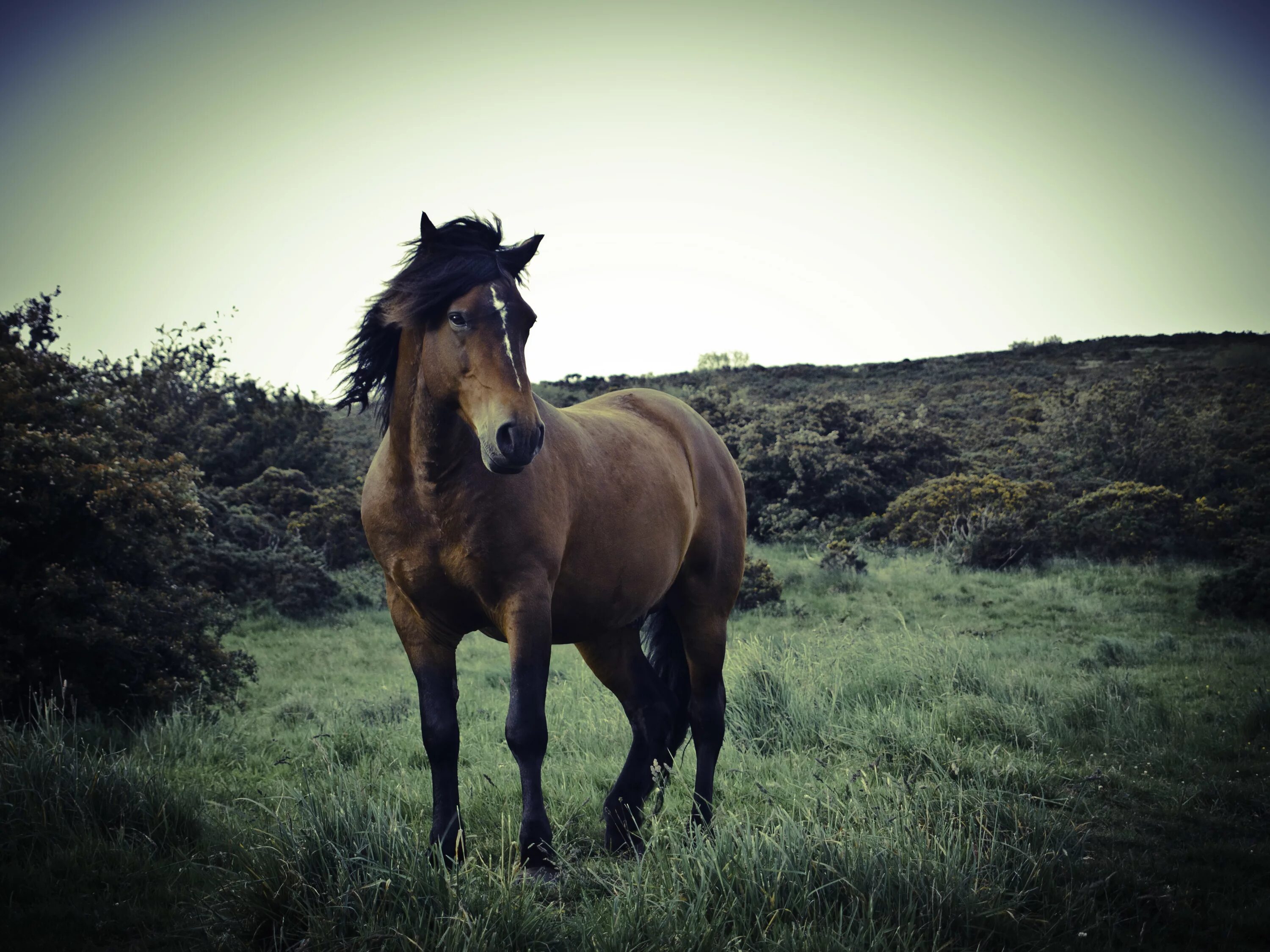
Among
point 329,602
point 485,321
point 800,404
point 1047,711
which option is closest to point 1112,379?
point 800,404

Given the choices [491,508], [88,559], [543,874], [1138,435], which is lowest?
[543,874]

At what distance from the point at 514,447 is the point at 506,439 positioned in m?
0.05

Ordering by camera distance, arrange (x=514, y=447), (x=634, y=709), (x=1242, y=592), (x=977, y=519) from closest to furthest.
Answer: (x=514, y=447) → (x=634, y=709) → (x=1242, y=592) → (x=977, y=519)

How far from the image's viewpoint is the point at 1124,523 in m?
14.4

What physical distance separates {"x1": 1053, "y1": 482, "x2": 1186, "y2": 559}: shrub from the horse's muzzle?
1475 cm

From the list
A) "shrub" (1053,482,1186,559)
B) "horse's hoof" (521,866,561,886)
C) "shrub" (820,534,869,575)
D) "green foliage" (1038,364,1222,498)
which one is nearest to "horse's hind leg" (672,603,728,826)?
"horse's hoof" (521,866,561,886)

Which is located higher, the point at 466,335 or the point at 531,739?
the point at 466,335

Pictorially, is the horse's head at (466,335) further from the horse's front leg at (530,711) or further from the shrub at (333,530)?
the shrub at (333,530)

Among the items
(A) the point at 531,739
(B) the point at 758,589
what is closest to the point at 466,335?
(A) the point at 531,739

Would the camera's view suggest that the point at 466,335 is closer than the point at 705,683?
Yes

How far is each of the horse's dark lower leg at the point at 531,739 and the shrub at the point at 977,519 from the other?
42.5 ft

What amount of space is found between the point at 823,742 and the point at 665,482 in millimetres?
2517

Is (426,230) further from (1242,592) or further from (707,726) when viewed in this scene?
(1242,592)

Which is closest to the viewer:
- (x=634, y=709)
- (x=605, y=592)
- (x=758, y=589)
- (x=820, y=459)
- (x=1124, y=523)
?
(x=605, y=592)
